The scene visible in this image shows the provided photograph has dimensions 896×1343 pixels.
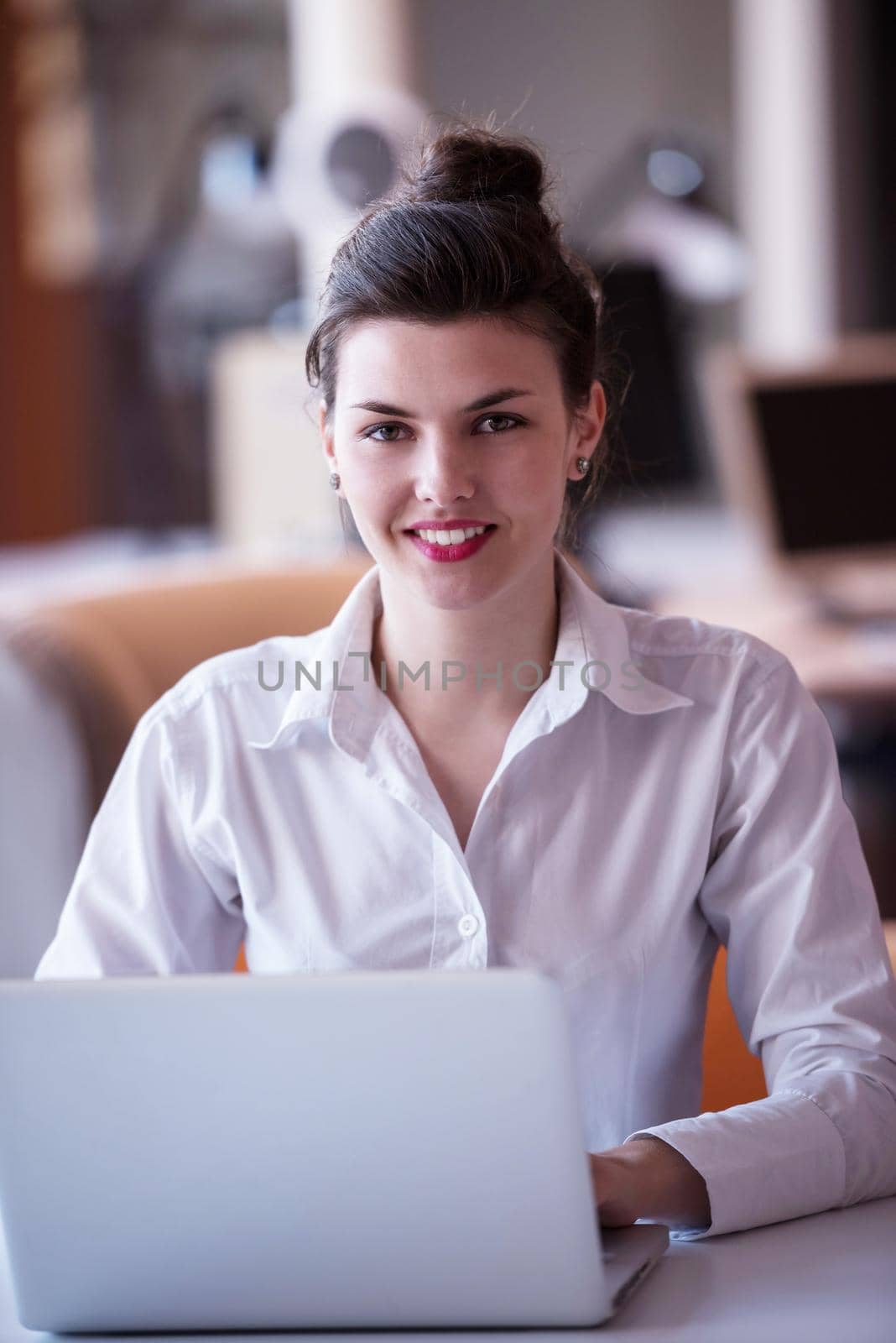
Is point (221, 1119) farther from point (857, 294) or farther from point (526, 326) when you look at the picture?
point (857, 294)

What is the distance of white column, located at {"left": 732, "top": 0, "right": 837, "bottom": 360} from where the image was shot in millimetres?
5020

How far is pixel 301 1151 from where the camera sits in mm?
858

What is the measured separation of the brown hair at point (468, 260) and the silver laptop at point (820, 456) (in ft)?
6.38

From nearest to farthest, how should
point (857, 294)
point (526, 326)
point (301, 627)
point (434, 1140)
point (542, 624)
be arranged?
point (434, 1140) → point (526, 326) → point (542, 624) → point (301, 627) → point (857, 294)

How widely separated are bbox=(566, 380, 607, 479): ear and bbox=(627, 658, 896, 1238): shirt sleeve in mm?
244

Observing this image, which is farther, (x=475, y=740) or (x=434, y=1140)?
(x=475, y=740)

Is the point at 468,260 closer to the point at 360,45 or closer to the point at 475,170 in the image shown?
the point at 475,170

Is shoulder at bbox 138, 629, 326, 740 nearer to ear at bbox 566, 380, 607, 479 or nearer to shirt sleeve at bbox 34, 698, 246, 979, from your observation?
shirt sleeve at bbox 34, 698, 246, 979

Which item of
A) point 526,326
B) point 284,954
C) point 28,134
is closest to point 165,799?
point 284,954

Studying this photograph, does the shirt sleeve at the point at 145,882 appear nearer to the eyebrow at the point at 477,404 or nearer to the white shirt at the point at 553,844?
the white shirt at the point at 553,844

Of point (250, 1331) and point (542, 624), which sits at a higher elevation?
point (542, 624)

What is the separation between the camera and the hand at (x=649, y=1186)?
3.35 ft

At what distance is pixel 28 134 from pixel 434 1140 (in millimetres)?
4600

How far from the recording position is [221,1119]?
0.86 m
